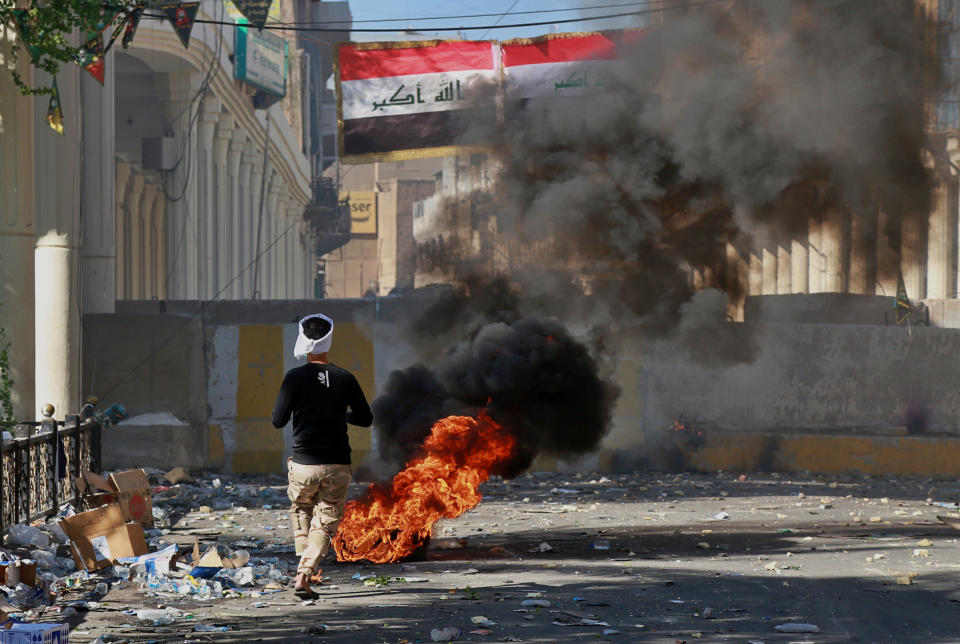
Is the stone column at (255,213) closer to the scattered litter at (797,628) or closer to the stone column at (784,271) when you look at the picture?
the stone column at (784,271)

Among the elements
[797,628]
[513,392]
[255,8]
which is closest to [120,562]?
[513,392]

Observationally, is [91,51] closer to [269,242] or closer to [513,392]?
[513,392]

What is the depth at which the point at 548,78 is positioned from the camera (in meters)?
18.5

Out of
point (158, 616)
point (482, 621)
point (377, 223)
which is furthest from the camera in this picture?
point (377, 223)

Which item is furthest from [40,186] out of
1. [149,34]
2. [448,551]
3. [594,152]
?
[149,34]

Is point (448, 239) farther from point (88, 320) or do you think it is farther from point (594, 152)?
point (88, 320)

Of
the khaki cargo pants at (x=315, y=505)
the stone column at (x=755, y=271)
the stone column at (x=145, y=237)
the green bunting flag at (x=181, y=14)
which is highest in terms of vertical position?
the green bunting flag at (x=181, y=14)

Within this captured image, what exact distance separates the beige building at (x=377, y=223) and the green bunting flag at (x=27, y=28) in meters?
68.9

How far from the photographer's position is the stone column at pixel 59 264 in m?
14.8

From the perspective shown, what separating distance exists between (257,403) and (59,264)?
3.34 metres

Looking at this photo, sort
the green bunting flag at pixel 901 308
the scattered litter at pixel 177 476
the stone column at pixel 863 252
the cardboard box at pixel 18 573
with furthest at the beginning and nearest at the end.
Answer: the green bunting flag at pixel 901 308, the scattered litter at pixel 177 476, the stone column at pixel 863 252, the cardboard box at pixel 18 573

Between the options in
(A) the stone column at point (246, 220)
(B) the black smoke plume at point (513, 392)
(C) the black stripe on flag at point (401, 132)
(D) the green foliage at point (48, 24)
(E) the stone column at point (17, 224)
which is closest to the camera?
(B) the black smoke plume at point (513, 392)

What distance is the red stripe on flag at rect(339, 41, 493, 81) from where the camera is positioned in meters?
19.5

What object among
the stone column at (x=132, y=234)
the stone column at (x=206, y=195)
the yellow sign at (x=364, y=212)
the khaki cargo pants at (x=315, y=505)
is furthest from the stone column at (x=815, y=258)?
the yellow sign at (x=364, y=212)
